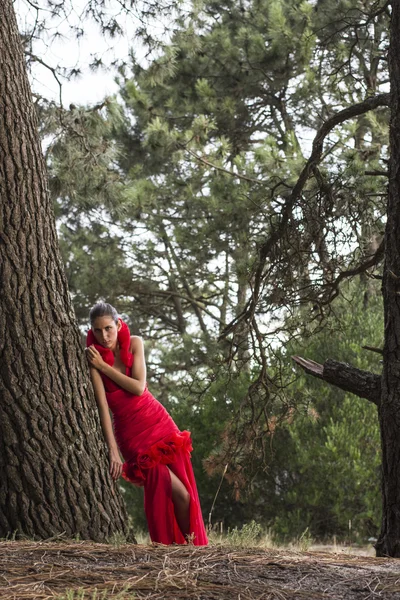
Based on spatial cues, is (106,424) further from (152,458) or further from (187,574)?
(187,574)

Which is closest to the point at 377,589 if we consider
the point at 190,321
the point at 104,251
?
the point at 104,251

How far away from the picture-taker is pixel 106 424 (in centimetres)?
425

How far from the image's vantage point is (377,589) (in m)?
2.65

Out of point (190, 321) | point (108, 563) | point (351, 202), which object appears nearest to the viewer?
point (108, 563)

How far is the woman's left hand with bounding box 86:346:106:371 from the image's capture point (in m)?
4.34

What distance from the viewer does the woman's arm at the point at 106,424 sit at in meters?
4.20

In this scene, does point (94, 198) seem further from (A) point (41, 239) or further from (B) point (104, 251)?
(B) point (104, 251)

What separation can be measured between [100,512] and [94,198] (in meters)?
5.16

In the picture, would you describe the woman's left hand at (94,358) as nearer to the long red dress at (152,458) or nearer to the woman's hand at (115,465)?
the long red dress at (152,458)

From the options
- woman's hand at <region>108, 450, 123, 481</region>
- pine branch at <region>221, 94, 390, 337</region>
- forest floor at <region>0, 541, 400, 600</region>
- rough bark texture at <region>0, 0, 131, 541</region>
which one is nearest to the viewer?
forest floor at <region>0, 541, 400, 600</region>

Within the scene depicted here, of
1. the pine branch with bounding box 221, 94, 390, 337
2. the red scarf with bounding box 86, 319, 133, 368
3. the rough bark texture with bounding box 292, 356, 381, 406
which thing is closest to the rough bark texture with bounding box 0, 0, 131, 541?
the red scarf with bounding box 86, 319, 133, 368

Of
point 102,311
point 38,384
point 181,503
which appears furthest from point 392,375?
point 38,384

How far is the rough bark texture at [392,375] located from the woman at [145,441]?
1039mm

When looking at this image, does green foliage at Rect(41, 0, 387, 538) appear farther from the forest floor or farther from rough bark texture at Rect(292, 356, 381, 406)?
the forest floor
